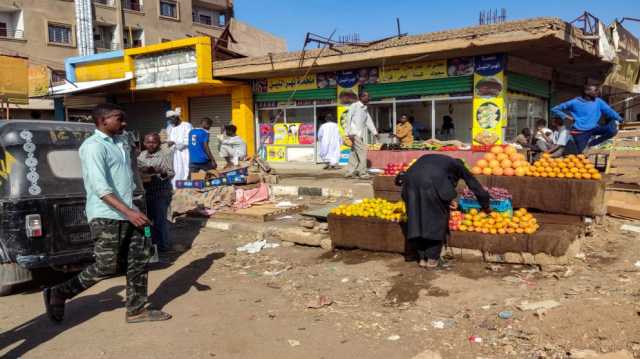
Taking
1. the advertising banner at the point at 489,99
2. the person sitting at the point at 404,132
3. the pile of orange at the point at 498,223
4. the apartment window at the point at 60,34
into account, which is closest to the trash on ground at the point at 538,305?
the pile of orange at the point at 498,223

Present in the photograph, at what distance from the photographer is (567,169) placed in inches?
245

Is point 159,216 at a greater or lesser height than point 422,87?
lesser

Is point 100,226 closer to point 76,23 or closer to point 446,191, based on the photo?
point 446,191

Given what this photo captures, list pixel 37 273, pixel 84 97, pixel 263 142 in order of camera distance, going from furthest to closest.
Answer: pixel 84 97 → pixel 263 142 → pixel 37 273

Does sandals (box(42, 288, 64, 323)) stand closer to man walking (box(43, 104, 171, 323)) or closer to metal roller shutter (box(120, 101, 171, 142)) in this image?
man walking (box(43, 104, 171, 323))

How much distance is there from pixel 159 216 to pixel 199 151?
2690 mm

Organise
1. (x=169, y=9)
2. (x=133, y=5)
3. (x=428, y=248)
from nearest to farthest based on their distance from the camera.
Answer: (x=428, y=248) → (x=133, y=5) → (x=169, y=9)

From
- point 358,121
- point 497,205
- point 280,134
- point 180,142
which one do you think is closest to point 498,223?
point 497,205

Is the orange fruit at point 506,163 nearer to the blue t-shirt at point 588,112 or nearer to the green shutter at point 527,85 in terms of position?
the blue t-shirt at point 588,112

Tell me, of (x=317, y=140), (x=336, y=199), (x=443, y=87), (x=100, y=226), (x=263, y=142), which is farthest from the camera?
(x=263, y=142)

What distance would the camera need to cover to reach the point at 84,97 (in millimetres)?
23156

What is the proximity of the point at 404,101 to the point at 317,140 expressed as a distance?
3445mm

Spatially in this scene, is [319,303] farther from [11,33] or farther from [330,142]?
[11,33]

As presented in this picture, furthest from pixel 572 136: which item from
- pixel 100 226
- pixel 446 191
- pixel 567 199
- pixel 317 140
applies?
pixel 317 140
